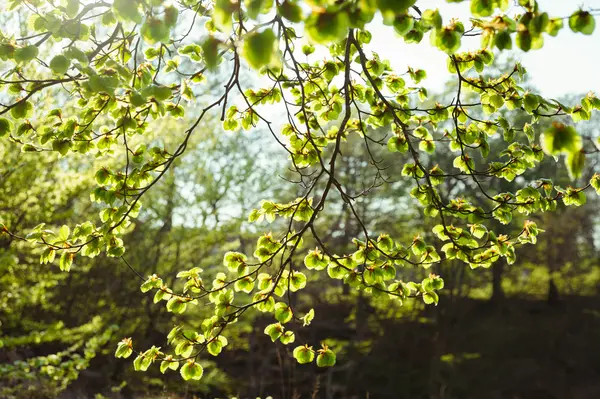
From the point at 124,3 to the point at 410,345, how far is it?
1487cm

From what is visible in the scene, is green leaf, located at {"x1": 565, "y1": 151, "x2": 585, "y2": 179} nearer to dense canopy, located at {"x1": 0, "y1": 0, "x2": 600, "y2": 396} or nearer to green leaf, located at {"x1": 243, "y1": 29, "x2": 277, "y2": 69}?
dense canopy, located at {"x1": 0, "y1": 0, "x2": 600, "y2": 396}

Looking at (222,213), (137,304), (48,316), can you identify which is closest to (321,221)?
(222,213)

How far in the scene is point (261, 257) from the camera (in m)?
2.65

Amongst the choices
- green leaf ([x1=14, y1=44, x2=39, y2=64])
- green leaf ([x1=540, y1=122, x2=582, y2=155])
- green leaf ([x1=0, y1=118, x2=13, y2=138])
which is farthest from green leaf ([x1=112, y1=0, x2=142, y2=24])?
green leaf ([x1=540, y1=122, x2=582, y2=155])

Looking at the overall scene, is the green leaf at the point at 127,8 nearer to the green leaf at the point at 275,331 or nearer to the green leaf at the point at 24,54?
the green leaf at the point at 24,54

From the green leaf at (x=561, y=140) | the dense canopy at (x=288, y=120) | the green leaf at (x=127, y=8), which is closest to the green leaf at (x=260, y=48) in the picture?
the dense canopy at (x=288, y=120)

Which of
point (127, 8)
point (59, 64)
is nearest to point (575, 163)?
point (127, 8)

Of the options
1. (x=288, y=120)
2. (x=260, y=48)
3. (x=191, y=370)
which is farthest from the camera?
(x=288, y=120)

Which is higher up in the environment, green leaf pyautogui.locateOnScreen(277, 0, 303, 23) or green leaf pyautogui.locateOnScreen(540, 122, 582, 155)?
green leaf pyautogui.locateOnScreen(277, 0, 303, 23)

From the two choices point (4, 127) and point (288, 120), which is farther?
point (288, 120)

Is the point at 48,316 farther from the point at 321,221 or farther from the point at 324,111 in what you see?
the point at 324,111

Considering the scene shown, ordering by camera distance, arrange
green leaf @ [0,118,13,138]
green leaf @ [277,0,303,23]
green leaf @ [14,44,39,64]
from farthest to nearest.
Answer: green leaf @ [0,118,13,138]
green leaf @ [14,44,39,64]
green leaf @ [277,0,303,23]

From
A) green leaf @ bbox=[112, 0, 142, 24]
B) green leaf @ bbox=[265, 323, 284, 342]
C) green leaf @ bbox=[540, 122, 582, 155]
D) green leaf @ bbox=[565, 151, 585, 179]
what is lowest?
green leaf @ bbox=[265, 323, 284, 342]

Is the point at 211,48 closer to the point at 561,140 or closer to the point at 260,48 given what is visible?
the point at 260,48
